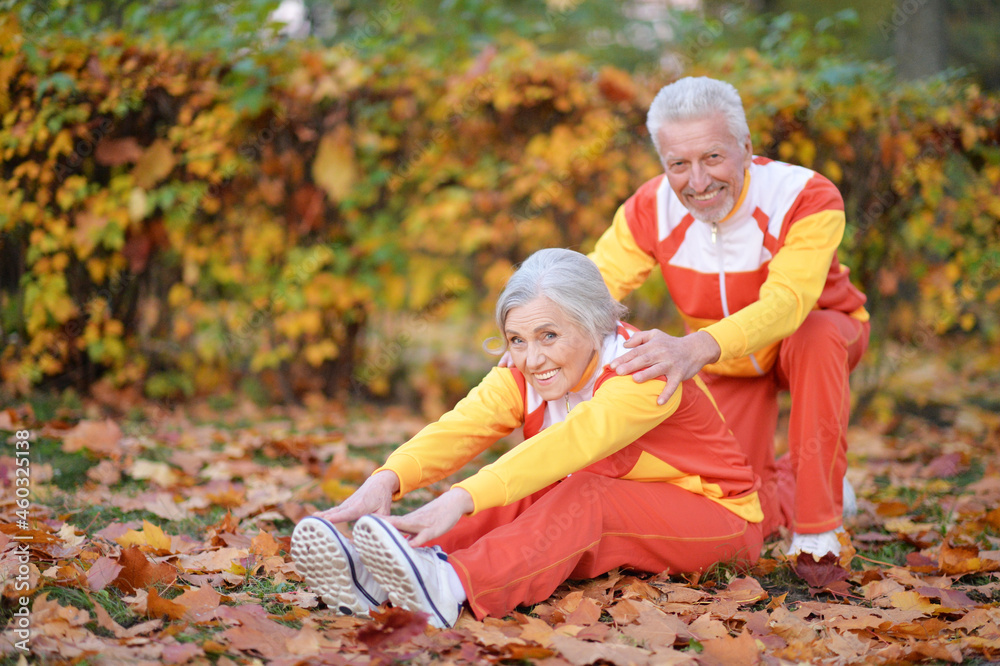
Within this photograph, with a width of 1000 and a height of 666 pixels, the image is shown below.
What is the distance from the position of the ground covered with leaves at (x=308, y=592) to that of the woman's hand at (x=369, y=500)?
24 cm

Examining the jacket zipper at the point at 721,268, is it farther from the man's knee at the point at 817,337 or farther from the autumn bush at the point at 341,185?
the autumn bush at the point at 341,185

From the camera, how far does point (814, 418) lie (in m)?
2.75

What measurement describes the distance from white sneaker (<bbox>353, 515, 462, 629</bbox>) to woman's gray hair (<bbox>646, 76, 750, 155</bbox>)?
5.22ft

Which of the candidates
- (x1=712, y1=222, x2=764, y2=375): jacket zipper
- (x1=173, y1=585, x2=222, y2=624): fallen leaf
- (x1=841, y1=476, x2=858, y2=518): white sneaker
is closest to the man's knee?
(x1=712, y1=222, x2=764, y2=375): jacket zipper

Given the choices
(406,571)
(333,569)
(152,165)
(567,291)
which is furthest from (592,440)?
(152,165)

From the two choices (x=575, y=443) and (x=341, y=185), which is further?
(x=341, y=185)

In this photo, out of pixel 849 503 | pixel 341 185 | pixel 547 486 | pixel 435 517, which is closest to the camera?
pixel 435 517

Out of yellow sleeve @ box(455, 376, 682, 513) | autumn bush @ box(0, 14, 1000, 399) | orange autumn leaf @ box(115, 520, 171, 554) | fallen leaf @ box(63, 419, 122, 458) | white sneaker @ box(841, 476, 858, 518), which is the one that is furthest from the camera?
autumn bush @ box(0, 14, 1000, 399)

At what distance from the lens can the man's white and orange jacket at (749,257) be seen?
2.52m

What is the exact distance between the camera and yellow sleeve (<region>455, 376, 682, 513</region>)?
1998 millimetres

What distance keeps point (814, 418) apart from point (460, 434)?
124 centimetres

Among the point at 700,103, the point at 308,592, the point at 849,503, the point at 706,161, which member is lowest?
the point at 849,503

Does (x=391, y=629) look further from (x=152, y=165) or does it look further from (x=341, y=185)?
(x=152, y=165)

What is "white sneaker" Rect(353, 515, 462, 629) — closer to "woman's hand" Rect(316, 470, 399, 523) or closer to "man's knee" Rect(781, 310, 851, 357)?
"woman's hand" Rect(316, 470, 399, 523)
